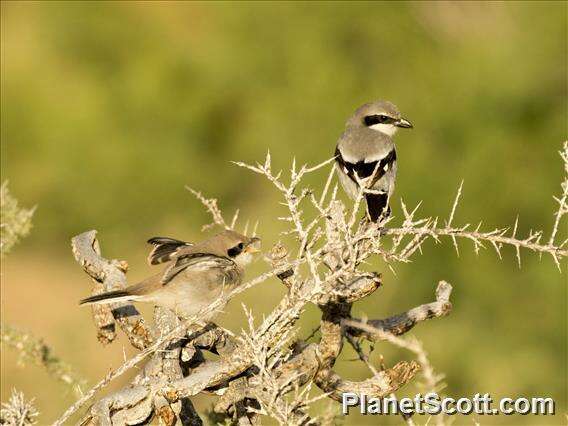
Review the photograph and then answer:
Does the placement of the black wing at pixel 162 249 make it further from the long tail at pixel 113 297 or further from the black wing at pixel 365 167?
the black wing at pixel 365 167

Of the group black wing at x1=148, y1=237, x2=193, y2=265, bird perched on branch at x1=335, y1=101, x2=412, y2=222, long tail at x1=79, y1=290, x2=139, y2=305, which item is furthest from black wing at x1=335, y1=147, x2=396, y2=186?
long tail at x1=79, y1=290, x2=139, y2=305

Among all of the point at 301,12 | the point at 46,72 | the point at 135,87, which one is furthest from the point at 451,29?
the point at 46,72

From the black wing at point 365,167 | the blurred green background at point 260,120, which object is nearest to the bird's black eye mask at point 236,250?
the black wing at point 365,167

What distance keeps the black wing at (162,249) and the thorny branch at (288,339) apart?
0.16 m

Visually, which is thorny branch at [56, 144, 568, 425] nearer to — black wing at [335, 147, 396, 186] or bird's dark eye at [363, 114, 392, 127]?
black wing at [335, 147, 396, 186]

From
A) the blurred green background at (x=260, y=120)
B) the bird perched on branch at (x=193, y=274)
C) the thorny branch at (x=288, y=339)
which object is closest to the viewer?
the thorny branch at (x=288, y=339)

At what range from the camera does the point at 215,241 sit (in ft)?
14.5

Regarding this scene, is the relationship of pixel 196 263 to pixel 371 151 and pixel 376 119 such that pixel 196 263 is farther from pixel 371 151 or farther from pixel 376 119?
pixel 376 119

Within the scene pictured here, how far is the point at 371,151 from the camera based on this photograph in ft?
19.4

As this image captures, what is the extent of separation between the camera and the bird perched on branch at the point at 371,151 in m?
5.79

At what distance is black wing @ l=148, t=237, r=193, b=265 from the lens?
4.39 metres

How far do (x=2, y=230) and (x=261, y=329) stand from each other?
7.10 ft

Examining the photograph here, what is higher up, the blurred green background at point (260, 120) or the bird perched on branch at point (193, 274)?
the bird perched on branch at point (193, 274)

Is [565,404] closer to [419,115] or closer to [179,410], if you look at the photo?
[419,115]
